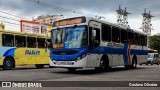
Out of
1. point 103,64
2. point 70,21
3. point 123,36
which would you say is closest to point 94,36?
point 70,21

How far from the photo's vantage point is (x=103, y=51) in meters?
19.8

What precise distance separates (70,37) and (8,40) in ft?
22.4

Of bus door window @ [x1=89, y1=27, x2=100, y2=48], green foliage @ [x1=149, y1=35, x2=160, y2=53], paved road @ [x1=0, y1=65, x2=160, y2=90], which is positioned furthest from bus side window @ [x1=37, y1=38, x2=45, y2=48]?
green foliage @ [x1=149, y1=35, x2=160, y2=53]

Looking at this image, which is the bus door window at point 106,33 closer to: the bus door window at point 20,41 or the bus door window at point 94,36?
the bus door window at point 94,36

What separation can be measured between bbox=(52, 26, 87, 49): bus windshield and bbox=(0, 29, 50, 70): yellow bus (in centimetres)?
537

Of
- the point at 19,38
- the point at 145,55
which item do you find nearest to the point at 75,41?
the point at 19,38

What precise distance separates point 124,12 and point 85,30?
3505 inches

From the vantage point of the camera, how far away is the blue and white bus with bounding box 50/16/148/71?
17.8 m

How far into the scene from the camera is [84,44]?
17766 millimetres

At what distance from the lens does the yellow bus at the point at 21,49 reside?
2291 cm

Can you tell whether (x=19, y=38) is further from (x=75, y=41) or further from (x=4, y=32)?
(x=75, y=41)

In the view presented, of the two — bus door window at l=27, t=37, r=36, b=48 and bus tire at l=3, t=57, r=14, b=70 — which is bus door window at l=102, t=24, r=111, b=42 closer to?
bus door window at l=27, t=37, r=36, b=48

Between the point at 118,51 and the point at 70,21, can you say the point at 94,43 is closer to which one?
the point at 70,21

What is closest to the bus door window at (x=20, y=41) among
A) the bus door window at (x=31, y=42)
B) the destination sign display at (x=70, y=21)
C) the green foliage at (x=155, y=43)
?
the bus door window at (x=31, y=42)
